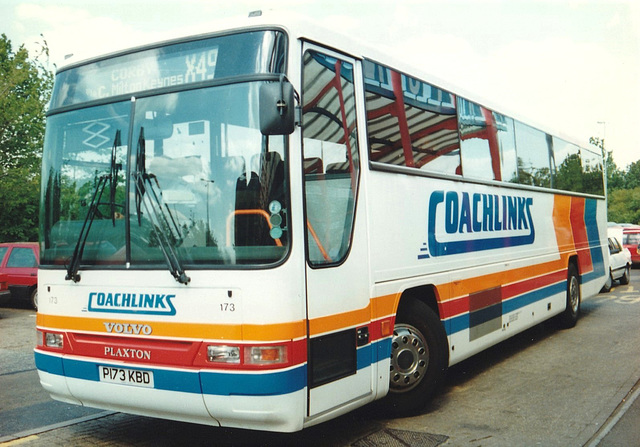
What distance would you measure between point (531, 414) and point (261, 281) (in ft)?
11.2

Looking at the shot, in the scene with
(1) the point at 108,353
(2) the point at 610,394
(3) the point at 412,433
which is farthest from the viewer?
(2) the point at 610,394

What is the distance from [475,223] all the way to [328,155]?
3.29 m

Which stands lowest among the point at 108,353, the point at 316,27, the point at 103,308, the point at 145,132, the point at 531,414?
the point at 531,414

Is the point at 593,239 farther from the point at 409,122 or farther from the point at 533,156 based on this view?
the point at 409,122

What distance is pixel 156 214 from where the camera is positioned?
5094 millimetres

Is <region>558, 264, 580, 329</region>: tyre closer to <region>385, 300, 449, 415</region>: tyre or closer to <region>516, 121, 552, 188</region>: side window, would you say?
<region>516, 121, 552, 188</region>: side window

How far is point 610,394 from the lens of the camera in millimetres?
7383

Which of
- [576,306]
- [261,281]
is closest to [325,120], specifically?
[261,281]

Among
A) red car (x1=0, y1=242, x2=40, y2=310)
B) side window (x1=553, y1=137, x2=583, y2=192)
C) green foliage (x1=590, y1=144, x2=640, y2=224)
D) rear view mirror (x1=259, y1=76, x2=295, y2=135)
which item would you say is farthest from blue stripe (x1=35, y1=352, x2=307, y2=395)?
green foliage (x1=590, y1=144, x2=640, y2=224)

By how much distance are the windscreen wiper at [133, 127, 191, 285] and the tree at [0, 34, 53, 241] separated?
2238 cm

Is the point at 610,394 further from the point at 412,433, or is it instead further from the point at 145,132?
the point at 145,132

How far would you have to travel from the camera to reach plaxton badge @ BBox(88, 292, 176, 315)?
197 inches

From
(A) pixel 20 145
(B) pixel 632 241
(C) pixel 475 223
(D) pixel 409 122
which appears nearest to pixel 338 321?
(D) pixel 409 122

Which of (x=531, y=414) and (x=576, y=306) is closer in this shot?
(x=531, y=414)
